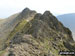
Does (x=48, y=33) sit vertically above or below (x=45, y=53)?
above

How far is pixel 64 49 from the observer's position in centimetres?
Result: 6794

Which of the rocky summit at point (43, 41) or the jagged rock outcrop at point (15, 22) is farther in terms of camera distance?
the jagged rock outcrop at point (15, 22)

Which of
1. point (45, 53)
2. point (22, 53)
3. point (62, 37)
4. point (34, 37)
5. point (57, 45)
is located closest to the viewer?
point (22, 53)

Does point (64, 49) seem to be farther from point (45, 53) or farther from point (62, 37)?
point (45, 53)

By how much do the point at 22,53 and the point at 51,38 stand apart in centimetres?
1877

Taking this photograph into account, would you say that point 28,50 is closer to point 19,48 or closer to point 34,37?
point 19,48

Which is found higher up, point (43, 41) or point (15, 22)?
point (15, 22)

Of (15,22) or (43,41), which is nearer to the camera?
(43,41)

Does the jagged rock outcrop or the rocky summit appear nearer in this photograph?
the rocky summit

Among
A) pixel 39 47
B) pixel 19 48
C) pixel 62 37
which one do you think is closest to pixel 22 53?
pixel 19 48

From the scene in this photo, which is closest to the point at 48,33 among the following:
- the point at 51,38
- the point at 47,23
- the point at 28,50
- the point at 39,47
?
the point at 51,38

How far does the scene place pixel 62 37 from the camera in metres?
72.4

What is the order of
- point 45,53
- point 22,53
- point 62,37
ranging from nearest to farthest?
point 22,53 → point 45,53 → point 62,37

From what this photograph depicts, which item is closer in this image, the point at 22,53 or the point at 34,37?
the point at 22,53
